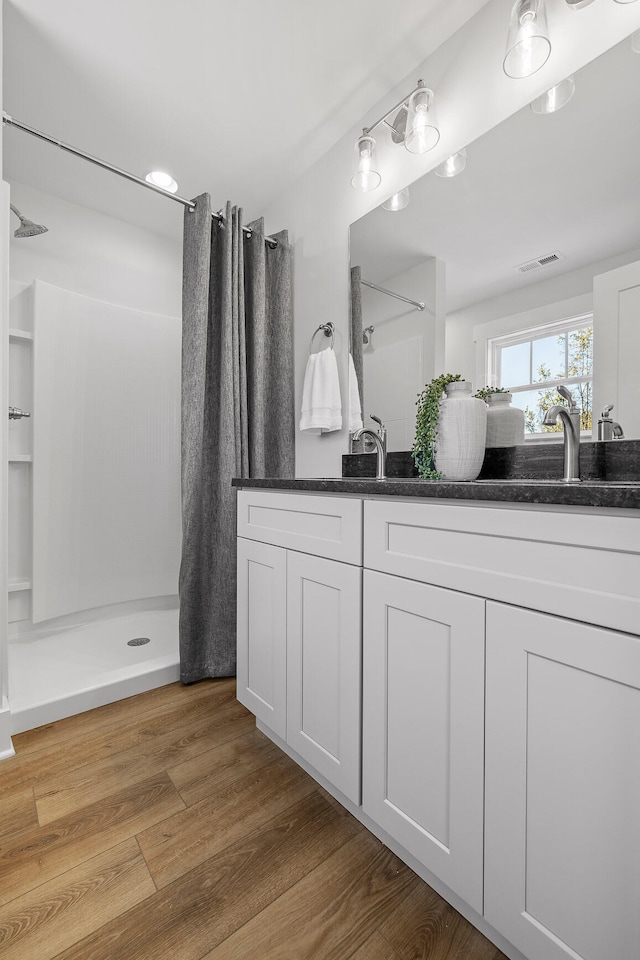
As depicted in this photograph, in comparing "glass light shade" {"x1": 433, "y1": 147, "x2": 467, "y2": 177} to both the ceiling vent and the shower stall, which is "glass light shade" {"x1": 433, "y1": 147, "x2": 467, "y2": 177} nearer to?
the ceiling vent

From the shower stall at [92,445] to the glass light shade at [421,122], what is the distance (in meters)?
1.56

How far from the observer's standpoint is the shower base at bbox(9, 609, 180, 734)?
5.29 feet

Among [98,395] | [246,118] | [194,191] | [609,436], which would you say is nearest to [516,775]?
[609,436]

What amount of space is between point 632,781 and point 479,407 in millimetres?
904

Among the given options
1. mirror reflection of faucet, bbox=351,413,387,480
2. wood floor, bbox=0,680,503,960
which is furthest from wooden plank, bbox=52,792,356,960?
mirror reflection of faucet, bbox=351,413,387,480

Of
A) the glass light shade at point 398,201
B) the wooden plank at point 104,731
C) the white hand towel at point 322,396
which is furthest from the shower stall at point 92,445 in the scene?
the glass light shade at point 398,201

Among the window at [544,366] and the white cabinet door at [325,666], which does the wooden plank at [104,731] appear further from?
the window at [544,366]

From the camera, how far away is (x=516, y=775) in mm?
727

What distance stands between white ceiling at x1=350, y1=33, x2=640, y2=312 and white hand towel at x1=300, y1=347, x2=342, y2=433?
1.62ft

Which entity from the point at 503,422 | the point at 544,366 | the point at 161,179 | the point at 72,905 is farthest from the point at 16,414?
the point at 544,366

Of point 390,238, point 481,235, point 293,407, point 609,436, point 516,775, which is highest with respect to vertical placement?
point 390,238

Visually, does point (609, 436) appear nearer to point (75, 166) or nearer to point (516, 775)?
point (516, 775)

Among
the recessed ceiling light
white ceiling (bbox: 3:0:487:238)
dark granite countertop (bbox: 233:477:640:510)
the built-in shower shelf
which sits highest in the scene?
white ceiling (bbox: 3:0:487:238)

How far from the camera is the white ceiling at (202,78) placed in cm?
145
